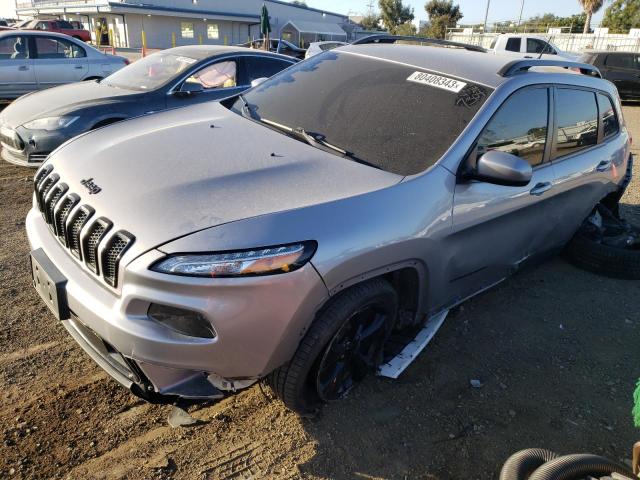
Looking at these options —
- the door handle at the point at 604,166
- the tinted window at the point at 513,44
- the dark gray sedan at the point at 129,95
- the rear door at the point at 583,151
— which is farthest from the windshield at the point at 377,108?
the tinted window at the point at 513,44

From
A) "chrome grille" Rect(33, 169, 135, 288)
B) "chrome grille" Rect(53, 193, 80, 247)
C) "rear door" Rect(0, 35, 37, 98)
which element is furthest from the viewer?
"rear door" Rect(0, 35, 37, 98)

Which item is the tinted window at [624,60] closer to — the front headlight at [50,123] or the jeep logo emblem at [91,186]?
the front headlight at [50,123]

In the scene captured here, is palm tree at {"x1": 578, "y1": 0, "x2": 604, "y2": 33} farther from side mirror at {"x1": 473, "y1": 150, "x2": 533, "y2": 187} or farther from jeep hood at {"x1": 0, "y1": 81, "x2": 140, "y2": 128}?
side mirror at {"x1": 473, "y1": 150, "x2": 533, "y2": 187}

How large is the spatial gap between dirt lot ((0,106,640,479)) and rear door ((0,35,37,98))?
22.0 ft

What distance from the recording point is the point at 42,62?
916cm

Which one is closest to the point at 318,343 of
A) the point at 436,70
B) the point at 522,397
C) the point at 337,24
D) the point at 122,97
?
the point at 522,397

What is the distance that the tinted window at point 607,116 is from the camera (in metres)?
4.15

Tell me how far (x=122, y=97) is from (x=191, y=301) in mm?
4679

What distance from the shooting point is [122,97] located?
19.2 feet

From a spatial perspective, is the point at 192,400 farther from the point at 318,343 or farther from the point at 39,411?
the point at 39,411

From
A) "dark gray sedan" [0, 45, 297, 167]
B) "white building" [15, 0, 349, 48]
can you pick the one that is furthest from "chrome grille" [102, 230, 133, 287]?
"white building" [15, 0, 349, 48]

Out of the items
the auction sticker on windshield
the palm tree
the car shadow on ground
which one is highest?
the palm tree

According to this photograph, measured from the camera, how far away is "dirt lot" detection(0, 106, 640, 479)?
2.36m

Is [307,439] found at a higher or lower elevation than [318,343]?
lower
